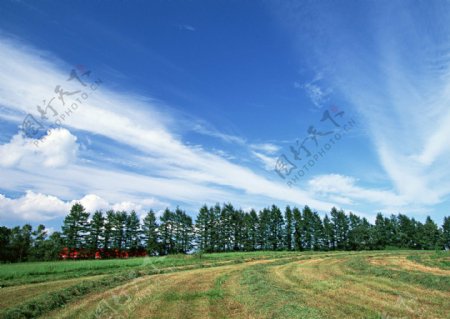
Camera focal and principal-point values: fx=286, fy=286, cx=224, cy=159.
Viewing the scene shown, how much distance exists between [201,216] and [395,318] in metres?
99.8

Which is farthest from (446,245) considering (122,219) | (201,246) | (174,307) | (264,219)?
(174,307)

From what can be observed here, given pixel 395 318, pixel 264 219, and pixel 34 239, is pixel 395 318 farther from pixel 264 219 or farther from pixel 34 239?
pixel 264 219

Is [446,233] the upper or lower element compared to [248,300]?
upper

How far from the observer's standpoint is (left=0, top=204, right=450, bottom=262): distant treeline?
81.7 meters

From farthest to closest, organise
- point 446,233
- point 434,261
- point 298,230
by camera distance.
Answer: point 446,233 < point 298,230 < point 434,261

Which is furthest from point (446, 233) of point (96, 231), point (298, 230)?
point (96, 231)

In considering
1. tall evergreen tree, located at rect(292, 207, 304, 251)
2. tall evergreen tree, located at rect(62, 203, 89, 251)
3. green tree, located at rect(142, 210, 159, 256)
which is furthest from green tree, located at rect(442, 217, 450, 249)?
tall evergreen tree, located at rect(62, 203, 89, 251)

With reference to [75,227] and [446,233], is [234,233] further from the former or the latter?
[446,233]

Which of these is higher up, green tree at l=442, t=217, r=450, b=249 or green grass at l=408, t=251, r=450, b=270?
green tree at l=442, t=217, r=450, b=249

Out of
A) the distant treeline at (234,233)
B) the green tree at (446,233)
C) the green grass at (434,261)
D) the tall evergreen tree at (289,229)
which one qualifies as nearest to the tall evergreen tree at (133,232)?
the distant treeline at (234,233)

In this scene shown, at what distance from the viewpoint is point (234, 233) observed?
109812 millimetres

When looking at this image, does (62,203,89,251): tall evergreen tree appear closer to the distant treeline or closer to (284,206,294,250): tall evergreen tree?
the distant treeline

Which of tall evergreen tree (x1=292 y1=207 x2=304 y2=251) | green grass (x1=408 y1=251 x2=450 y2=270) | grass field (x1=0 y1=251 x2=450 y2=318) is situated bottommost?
grass field (x1=0 y1=251 x2=450 y2=318)

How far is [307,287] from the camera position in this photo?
17.0 meters
